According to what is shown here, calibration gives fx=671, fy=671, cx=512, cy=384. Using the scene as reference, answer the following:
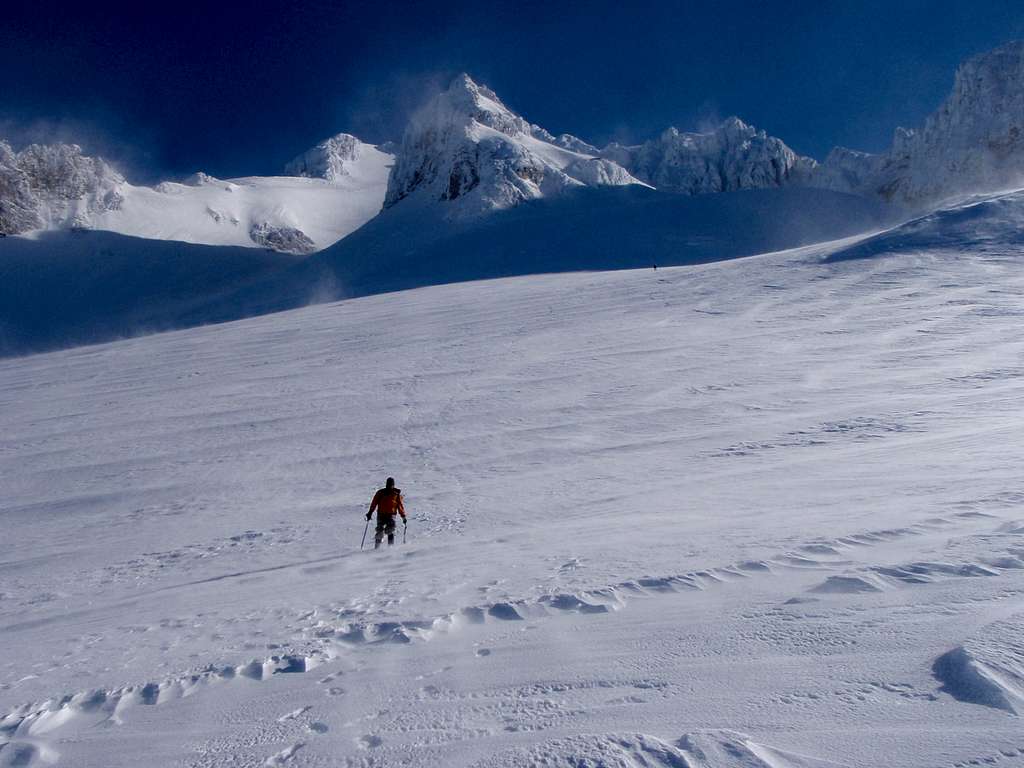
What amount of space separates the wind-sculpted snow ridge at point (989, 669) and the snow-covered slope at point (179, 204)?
102969 millimetres

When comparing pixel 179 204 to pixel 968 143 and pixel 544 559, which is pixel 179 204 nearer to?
pixel 968 143

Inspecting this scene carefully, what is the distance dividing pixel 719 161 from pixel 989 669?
113 metres

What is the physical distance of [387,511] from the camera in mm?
7539

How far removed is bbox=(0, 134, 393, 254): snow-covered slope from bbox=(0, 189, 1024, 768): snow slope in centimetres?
9248

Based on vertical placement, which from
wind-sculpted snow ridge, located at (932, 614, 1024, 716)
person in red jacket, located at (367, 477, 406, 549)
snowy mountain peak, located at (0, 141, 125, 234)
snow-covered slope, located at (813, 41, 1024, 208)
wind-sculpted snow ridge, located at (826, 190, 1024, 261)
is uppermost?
snowy mountain peak, located at (0, 141, 125, 234)

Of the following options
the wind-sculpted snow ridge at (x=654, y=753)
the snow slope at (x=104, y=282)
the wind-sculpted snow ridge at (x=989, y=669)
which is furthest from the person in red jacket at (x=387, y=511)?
the snow slope at (x=104, y=282)

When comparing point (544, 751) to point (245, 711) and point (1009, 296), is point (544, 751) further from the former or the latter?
point (1009, 296)

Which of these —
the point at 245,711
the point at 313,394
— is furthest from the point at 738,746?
the point at 313,394

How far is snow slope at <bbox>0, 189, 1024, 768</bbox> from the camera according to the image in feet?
9.82

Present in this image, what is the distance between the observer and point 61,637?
16.9 ft

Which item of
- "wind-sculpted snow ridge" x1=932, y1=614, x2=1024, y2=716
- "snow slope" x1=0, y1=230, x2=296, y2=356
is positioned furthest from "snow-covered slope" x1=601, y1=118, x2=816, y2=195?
"wind-sculpted snow ridge" x1=932, y1=614, x2=1024, y2=716

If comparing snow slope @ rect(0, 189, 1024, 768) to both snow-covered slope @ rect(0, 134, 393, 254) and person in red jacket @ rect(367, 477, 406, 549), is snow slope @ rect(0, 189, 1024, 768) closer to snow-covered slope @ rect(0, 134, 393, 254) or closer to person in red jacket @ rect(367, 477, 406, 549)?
person in red jacket @ rect(367, 477, 406, 549)

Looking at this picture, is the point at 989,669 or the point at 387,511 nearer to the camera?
the point at 989,669

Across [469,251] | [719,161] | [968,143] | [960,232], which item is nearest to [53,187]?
[469,251]
